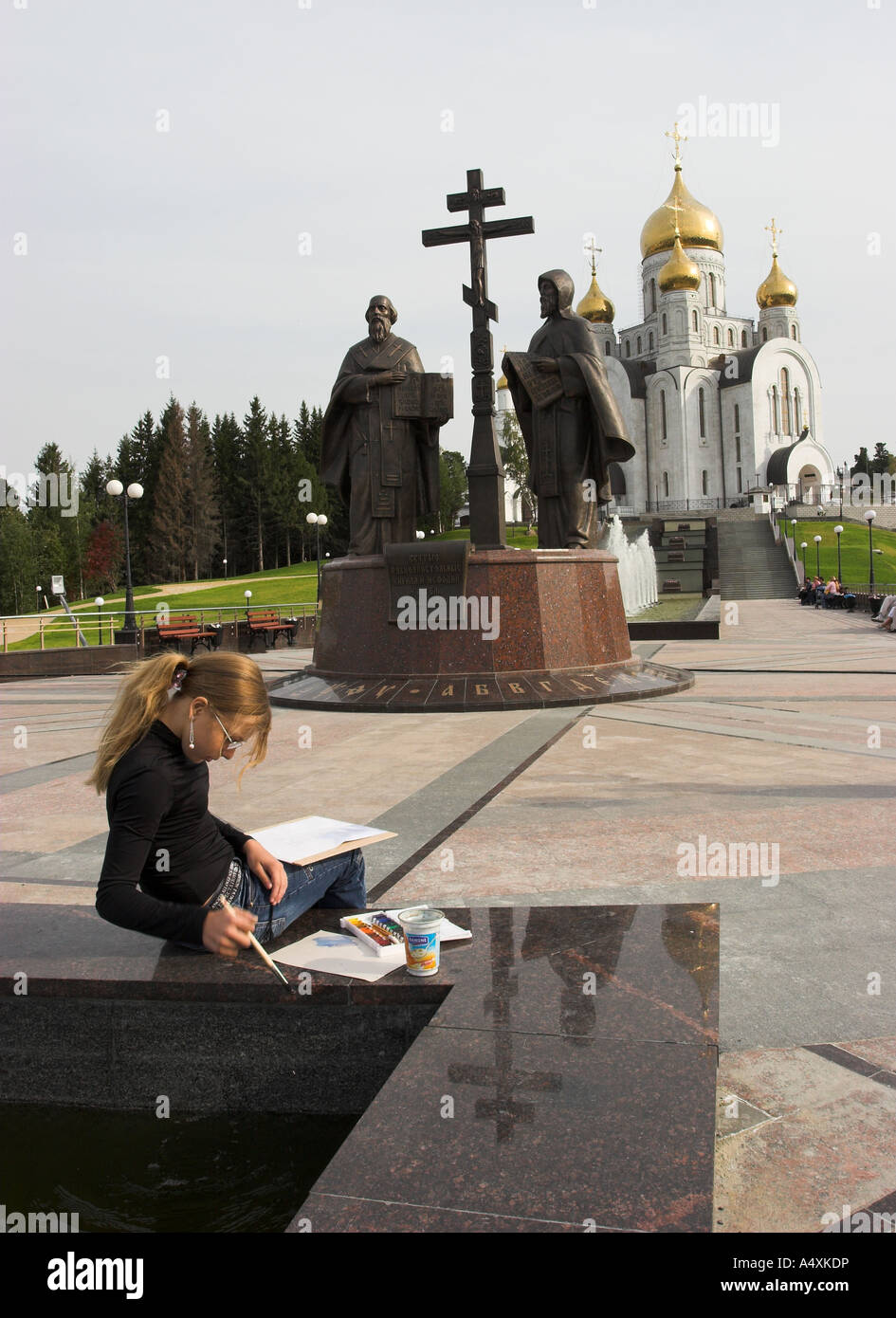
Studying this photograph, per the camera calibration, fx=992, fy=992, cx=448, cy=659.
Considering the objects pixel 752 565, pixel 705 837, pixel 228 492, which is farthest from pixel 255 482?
pixel 705 837

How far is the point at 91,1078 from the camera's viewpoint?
2.89 meters

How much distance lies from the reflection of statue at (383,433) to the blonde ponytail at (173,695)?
9229 mm

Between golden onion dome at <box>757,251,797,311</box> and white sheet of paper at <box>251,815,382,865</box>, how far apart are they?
280 feet

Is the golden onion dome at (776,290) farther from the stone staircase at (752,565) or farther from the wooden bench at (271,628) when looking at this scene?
the wooden bench at (271,628)

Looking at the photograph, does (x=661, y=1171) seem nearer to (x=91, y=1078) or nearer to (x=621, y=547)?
(x=91, y=1078)

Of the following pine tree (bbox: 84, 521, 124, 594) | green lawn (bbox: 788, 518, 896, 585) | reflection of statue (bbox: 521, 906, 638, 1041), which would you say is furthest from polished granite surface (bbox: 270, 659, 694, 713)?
pine tree (bbox: 84, 521, 124, 594)

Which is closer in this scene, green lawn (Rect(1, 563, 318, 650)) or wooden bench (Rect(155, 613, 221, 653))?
wooden bench (Rect(155, 613, 221, 653))

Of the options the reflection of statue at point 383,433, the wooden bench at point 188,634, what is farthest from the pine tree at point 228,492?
the reflection of statue at point 383,433

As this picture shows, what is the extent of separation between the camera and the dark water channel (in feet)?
8.11

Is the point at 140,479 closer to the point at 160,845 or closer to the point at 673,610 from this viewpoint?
the point at 673,610

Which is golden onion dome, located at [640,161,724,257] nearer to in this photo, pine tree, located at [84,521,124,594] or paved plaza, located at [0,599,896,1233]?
pine tree, located at [84,521,124,594]

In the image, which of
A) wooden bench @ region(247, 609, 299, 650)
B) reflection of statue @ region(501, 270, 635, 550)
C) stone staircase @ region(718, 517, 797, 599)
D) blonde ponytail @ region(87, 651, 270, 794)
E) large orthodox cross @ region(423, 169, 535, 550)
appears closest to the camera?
blonde ponytail @ region(87, 651, 270, 794)

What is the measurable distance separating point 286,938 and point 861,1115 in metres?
1.71
